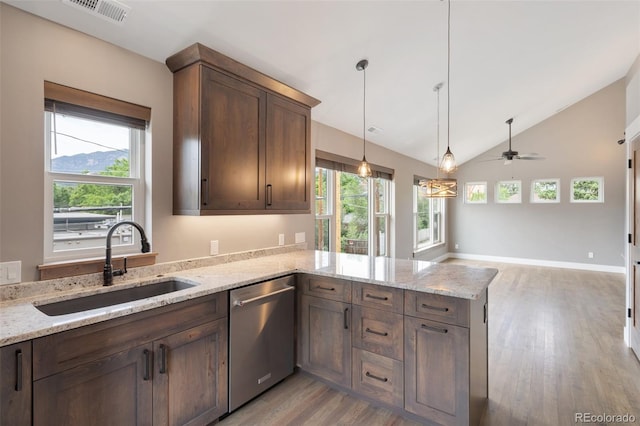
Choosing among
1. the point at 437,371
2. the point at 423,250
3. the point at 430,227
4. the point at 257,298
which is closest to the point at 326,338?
the point at 257,298

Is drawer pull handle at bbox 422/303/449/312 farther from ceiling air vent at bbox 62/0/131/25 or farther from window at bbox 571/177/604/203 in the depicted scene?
window at bbox 571/177/604/203

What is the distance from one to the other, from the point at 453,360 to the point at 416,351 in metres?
0.23

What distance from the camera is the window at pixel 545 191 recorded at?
24.2 ft

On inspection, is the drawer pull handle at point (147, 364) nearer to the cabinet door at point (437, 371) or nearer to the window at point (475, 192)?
the cabinet door at point (437, 371)

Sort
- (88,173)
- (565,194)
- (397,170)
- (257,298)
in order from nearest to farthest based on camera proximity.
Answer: (88,173)
(257,298)
(397,170)
(565,194)

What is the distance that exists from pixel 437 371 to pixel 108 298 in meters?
2.11

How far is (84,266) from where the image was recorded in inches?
75.6

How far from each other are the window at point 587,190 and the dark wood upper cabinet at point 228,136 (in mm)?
7589

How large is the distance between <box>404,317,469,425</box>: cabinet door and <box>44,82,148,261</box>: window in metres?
2.11

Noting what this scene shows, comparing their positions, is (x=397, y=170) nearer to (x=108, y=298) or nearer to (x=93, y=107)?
(x=93, y=107)

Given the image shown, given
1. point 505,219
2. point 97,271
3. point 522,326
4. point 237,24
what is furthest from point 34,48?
point 505,219

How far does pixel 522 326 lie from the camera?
3770mm

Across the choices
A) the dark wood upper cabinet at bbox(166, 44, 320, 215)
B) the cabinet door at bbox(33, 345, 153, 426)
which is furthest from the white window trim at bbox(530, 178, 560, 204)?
the cabinet door at bbox(33, 345, 153, 426)

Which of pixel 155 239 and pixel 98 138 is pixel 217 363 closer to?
pixel 155 239
